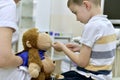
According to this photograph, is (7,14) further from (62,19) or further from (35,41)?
(62,19)

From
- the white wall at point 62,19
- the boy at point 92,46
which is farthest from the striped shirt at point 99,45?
the white wall at point 62,19

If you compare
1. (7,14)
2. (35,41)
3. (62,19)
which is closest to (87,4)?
(35,41)

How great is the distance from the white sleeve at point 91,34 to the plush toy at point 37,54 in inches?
7.2

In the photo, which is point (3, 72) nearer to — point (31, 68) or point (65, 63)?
point (31, 68)

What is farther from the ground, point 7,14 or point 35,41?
point 7,14

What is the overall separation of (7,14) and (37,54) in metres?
0.32

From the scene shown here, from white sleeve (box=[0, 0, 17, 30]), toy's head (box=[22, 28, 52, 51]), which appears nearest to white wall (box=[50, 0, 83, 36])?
toy's head (box=[22, 28, 52, 51])

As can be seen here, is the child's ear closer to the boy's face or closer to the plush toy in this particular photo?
the boy's face

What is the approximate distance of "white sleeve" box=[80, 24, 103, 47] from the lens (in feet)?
4.15

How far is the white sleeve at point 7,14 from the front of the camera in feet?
2.87

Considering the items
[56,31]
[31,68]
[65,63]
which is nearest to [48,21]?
[56,31]

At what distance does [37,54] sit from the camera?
1160mm

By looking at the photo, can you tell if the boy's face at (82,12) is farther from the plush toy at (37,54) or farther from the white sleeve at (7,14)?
the white sleeve at (7,14)

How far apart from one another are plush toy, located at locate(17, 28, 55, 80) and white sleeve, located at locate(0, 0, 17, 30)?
0.87ft
